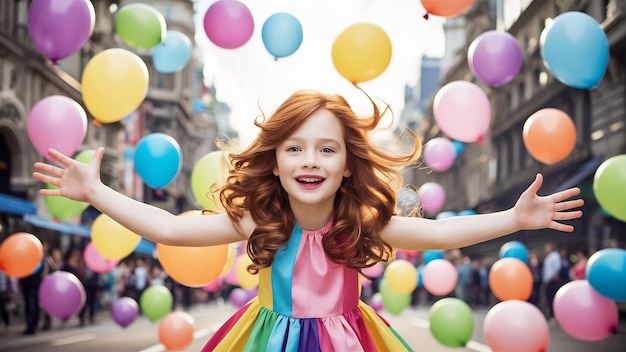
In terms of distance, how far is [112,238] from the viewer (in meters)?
7.89

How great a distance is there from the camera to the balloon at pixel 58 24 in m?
6.64

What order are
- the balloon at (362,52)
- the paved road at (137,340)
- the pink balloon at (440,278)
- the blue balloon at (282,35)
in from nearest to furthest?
1. the balloon at (362,52)
2. the blue balloon at (282,35)
3. the paved road at (137,340)
4. the pink balloon at (440,278)

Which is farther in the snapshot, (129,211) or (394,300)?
(394,300)

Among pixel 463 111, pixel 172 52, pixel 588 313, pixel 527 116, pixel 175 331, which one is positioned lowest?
pixel 175 331

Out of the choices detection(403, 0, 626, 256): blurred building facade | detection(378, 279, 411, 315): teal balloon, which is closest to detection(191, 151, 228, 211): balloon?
detection(403, 0, 626, 256): blurred building facade

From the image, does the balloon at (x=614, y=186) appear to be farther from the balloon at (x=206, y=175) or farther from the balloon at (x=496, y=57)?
the balloon at (x=206, y=175)

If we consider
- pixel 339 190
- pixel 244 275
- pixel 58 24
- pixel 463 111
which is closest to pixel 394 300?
pixel 244 275

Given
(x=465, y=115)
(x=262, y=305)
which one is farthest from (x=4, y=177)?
(x=262, y=305)

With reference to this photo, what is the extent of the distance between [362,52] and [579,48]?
6.16 ft

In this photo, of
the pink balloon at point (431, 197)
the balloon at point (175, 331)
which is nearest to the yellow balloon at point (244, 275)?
the balloon at point (175, 331)

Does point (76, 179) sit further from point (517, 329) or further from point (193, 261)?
point (517, 329)

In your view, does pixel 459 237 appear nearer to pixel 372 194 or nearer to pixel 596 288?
pixel 372 194

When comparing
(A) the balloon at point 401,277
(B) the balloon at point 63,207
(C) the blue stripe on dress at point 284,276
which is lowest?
(A) the balloon at point 401,277

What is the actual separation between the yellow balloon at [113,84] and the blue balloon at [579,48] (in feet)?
12.1
